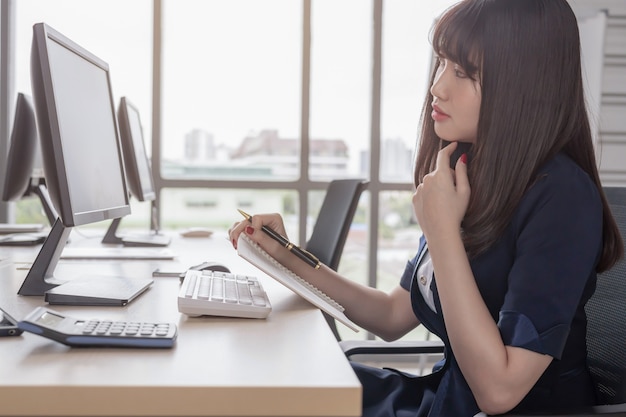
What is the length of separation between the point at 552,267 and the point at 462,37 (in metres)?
0.40

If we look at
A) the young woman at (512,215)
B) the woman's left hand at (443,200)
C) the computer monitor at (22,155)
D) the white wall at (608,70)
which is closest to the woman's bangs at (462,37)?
the young woman at (512,215)

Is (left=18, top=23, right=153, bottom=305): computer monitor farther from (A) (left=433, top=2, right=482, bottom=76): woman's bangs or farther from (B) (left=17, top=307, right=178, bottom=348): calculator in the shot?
(A) (left=433, top=2, right=482, bottom=76): woman's bangs

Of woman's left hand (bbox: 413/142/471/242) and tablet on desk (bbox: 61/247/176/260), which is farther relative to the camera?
tablet on desk (bbox: 61/247/176/260)

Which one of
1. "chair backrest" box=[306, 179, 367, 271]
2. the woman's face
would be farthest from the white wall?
the woman's face

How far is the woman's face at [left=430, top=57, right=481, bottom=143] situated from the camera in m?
1.07

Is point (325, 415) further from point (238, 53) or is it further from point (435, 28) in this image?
point (238, 53)

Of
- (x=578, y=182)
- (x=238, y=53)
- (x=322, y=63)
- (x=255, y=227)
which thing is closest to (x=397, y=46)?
(x=322, y=63)

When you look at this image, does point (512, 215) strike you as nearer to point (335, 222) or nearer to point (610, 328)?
point (610, 328)

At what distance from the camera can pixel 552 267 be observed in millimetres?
917

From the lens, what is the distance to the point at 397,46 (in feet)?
12.3

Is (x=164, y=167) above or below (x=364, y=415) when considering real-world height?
above

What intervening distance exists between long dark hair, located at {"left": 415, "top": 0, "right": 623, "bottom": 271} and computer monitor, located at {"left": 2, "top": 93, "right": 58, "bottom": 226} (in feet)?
5.49

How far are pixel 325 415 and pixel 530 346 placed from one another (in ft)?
1.27

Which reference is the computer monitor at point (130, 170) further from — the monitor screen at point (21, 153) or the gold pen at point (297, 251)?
the gold pen at point (297, 251)
